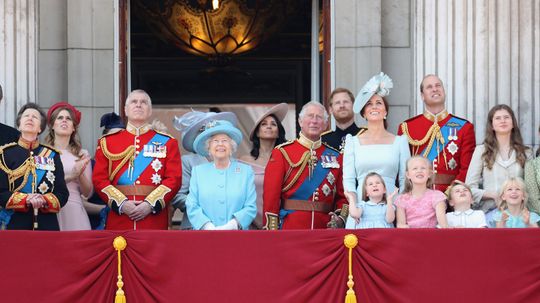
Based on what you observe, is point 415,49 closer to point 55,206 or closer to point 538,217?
point 538,217

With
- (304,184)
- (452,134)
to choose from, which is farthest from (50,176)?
(452,134)

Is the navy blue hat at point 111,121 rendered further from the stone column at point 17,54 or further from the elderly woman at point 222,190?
the elderly woman at point 222,190

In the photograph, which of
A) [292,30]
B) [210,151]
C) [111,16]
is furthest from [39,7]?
[292,30]

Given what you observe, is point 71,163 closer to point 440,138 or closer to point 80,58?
point 80,58

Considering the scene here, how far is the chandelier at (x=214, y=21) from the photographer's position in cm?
1798

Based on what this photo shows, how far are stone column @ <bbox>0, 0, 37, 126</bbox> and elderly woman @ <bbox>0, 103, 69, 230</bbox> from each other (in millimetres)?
1881

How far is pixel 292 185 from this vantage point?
460 inches

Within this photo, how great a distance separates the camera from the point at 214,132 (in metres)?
11.7

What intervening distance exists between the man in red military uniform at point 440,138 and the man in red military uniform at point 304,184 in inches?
26.0

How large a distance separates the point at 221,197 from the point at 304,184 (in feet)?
2.29

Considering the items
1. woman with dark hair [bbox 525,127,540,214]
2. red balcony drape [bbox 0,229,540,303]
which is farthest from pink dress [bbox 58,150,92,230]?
woman with dark hair [bbox 525,127,540,214]

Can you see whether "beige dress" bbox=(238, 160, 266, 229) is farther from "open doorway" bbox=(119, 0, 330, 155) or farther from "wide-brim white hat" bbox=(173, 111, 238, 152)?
"open doorway" bbox=(119, 0, 330, 155)

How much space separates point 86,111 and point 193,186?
2.12 meters

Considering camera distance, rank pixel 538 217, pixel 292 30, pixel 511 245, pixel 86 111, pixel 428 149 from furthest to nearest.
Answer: pixel 292 30, pixel 86 111, pixel 428 149, pixel 538 217, pixel 511 245
